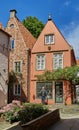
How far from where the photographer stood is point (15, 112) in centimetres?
1783

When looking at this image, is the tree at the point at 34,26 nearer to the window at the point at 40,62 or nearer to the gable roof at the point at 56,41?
the gable roof at the point at 56,41

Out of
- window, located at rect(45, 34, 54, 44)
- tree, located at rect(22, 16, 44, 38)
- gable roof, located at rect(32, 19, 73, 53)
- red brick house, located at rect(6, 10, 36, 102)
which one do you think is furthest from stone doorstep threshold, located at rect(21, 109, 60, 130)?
tree, located at rect(22, 16, 44, 38)

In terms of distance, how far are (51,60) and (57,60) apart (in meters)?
0.74

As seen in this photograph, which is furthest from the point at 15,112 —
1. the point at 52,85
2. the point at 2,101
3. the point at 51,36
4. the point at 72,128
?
the point at 51,36

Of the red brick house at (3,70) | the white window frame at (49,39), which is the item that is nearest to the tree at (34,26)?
the white window frame at (49,39)

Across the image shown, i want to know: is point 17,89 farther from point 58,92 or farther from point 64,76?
point 64,76

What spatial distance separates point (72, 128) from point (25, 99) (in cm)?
1856

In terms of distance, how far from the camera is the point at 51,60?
104 ft

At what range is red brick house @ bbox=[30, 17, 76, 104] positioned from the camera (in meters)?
30.9

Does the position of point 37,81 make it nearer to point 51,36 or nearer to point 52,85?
point 52,85

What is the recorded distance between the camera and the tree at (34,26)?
4291cm

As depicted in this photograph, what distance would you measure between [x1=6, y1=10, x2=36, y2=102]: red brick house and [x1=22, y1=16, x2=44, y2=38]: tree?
9.21 m

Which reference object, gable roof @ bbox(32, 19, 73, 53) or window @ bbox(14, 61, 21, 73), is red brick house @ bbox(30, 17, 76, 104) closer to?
gable roof @ bbox(32, 19, 73, 53)

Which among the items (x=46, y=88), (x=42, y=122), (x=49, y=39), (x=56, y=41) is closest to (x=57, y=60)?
(x=56, y=41)
